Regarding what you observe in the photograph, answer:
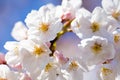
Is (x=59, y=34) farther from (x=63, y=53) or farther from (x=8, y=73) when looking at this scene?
(x=8, y=73)

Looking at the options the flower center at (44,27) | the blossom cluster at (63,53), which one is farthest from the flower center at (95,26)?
the flower center at (44,27)

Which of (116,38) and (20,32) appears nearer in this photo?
(116,38)

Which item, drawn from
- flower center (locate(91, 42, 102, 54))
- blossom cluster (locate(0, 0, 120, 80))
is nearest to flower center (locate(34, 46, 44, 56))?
blossom cluster (locate(0, 0, 120, 80))

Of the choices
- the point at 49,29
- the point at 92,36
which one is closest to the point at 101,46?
the point at 92,36

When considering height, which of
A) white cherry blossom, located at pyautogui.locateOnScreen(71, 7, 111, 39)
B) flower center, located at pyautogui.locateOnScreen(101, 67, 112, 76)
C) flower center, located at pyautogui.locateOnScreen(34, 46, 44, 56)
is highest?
white cherry blossom, located at pyautogui.locateOnScreen(71, 7, 111, 39)

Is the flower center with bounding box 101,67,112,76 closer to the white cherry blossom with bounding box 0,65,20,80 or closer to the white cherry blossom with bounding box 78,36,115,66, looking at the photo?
the white cherry blossom with bounding box 78,36,115,66

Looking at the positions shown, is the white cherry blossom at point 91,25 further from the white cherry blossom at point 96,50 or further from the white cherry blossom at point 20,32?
the white cherry blossom at point 20,32

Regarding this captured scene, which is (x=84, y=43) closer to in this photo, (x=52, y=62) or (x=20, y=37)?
(x=52, y=62)

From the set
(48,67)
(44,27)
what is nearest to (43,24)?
(44,27)
